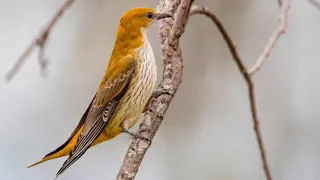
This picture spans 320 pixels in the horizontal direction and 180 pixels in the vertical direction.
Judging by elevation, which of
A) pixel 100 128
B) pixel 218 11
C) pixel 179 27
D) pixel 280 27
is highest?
pixel 218 11

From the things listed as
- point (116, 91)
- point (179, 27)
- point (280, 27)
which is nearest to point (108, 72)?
point (116, 91)

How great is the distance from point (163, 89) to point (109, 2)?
3327mm

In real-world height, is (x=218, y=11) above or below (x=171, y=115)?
above

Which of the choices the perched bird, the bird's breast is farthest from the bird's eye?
the bird's breast

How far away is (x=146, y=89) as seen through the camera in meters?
3.60

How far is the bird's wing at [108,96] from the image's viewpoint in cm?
357

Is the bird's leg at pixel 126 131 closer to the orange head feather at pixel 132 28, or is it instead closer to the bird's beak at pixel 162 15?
the orange head feather at pixel 132 28

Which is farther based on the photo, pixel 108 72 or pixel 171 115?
pixel 171 115

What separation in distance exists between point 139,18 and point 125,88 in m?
0.43

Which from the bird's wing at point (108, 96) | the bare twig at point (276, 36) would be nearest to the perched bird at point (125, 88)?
the bird's wing at point (108, 96)

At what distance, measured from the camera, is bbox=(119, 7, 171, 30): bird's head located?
3.70m

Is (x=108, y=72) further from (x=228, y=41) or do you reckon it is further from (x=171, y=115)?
(x=171, y=115)

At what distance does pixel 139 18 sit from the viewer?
3.74m

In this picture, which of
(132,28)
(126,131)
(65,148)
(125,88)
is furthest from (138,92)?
(65,148)
